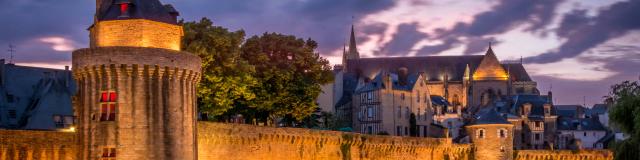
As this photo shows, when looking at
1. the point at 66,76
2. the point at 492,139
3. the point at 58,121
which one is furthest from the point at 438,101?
the point at 58,121

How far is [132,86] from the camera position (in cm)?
4034

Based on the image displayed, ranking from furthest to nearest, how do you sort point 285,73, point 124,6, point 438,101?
point 438,101 → point 285,73 → point 124,6

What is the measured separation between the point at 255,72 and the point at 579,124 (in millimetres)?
81101

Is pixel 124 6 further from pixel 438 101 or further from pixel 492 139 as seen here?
pixel 438 101

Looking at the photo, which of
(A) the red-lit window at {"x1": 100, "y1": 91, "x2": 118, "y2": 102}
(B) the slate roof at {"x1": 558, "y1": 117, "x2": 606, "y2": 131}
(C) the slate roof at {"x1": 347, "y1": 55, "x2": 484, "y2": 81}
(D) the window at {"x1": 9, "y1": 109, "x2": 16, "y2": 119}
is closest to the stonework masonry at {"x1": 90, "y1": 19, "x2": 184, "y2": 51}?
(A) the red-lit window at {"x1": 100, "y1": 91, "x2": 118, "y2": 102}

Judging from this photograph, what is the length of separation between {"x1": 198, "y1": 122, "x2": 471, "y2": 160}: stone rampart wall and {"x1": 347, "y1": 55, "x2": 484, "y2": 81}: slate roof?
71.9 m

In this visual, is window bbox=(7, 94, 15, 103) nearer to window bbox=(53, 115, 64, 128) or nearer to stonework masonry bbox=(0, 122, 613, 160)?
window bbox=(53, 115, 64, 128)

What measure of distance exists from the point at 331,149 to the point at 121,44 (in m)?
23.5

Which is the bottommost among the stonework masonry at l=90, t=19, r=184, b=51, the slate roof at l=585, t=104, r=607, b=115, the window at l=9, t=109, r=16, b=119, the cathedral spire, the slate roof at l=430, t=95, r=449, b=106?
the window at l=9, t=109, r=16, b=119

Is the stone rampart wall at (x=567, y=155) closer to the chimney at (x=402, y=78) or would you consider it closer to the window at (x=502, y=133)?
the window at (x=502, y=133)

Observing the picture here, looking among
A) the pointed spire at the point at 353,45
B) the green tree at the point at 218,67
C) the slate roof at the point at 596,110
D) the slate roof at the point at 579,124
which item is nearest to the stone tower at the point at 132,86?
the green tree at the point at 218,67

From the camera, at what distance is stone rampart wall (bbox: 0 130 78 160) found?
39.4 metres

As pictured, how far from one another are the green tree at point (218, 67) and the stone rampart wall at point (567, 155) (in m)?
34.6

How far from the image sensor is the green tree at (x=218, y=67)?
5491 cm
